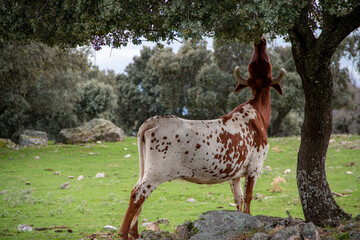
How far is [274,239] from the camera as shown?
19.6ft

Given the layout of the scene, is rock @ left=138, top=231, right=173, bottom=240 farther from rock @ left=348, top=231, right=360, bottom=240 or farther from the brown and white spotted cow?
rock @ left=348, top=231, right=360, bottom=240

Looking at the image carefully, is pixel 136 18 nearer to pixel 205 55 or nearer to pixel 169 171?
pixel 169 171

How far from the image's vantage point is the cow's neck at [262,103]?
27.4 feet

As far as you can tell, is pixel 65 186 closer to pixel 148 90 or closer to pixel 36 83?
pixel 36 83

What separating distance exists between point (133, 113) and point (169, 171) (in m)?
41.2

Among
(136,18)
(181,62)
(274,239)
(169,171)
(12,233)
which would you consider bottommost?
(12,233)

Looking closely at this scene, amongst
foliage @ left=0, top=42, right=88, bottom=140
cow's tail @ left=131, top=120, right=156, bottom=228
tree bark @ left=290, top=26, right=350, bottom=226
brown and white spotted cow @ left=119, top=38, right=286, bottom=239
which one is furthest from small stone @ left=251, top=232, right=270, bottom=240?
foliage @ left=0, top=42, right=88, bottom=140

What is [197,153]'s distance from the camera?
6629 mm

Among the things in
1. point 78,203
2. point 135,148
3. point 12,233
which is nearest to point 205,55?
point 135,148

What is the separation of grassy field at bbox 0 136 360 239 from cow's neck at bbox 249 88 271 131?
3031 millimetres

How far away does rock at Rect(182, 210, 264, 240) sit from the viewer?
6.58 m

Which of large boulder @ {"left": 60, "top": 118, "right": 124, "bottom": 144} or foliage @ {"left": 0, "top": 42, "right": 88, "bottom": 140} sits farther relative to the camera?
large boulder @ {"left": 60, "top": 118, "right": 124, "bottom": 144}

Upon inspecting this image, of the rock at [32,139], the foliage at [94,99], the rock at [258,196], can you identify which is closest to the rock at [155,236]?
the rock at [258,196]

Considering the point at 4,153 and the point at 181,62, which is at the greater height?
the point at 181,62
